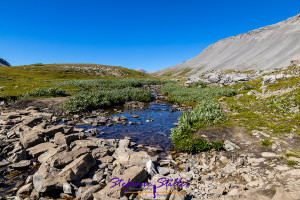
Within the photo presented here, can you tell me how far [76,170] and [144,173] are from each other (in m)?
2.91

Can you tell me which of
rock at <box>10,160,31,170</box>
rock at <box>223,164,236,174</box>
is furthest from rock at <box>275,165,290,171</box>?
rock at <box>10,160,31,170</box>

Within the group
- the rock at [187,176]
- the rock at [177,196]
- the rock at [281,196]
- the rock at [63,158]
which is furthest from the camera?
the rock at [63,158]

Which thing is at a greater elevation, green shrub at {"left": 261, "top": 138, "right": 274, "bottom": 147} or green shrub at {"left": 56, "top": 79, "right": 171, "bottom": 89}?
green shrub at {"left": 56, "top": 79, "right": 171, "bottom": 89}

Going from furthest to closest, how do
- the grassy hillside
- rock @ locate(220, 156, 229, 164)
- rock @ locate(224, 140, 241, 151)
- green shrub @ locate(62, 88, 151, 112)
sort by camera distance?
the grassy hillside, green shrub @ locate(62, 88, 151, 112), rock @ locate(224, 140, 241, 151), rock @ locate(220, 156, 229, 164)

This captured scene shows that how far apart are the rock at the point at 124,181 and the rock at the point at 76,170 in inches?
57.1

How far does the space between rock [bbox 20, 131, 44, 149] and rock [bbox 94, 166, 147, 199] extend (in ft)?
21.4

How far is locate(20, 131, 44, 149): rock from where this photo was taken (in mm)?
9258

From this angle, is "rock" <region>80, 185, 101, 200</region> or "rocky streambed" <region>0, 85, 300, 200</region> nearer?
"rock" <region>80, 185, 101, 200</region>

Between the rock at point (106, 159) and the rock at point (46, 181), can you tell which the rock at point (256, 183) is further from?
the rock at point (46, 181)

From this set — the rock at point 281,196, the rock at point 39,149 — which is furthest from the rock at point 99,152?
the rock at point 281,196

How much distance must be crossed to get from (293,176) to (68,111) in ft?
67.8

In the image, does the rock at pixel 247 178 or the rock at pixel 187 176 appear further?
the rock at pixel 187 176

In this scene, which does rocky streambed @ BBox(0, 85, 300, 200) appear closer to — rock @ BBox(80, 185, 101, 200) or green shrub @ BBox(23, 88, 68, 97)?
rock @ BBox(80, 185, 101, 200)

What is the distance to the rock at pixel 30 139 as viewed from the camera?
9258 millimetres
